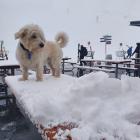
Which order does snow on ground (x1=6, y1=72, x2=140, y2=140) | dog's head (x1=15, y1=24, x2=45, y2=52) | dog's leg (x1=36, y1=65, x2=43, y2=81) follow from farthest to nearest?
dog's leg (x1=36, y1=65, x2=43, y2=81) < dog's head (x1=15, y1=24, x2=45, y2=52) < snow on ground (x1=6, y1=72, x2=140, y2=140)

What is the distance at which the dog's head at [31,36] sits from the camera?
6.99 ft

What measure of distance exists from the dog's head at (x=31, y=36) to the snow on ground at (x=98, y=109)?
0.92 meters

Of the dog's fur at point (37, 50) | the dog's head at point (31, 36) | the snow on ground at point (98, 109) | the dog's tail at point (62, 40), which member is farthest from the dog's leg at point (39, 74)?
the snow on ground at point (98, 109)

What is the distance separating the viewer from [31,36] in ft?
7.02

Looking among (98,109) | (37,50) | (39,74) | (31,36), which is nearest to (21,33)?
(31,36)

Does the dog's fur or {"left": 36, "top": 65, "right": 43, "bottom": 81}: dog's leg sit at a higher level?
the dog's fur

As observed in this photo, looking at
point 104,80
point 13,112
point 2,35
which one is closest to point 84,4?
point 2,35

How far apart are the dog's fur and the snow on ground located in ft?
3.08

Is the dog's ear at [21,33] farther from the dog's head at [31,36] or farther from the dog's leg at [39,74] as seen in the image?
the dog's leg at [39,74]

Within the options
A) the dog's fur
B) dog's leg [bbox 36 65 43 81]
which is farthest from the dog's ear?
dog's leg [bbox 36 65 43 81]

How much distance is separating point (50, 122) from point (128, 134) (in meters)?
0.29

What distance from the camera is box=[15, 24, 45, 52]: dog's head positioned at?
2.13m

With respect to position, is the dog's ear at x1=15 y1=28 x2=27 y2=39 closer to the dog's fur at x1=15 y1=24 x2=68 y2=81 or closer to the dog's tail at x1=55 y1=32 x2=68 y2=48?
the dog's fur at x1=15 y1=24 x2=68 y2=81

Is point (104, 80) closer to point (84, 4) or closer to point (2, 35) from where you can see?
point (2, 35)
